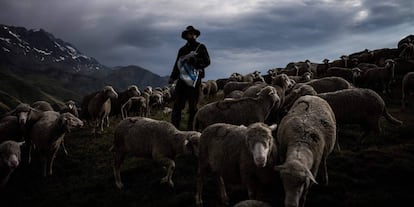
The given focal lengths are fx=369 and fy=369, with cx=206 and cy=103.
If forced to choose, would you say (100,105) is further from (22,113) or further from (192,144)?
(192,144)

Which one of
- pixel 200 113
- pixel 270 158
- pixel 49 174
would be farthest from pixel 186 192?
pixel 49 174

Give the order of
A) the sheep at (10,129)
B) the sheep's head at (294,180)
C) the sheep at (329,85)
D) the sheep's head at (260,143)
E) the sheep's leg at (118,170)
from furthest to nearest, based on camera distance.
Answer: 1. the sheep at (329,85)
2. the sheep at (10,129)
3. the sheep's leg at (118,170)
4. the sheep's head at (260,143)
5. the sheep's head at (294,180)

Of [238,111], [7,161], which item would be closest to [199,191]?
[238,111]

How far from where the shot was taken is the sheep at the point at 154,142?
1009 centimetres

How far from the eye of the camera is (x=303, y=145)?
7344mm

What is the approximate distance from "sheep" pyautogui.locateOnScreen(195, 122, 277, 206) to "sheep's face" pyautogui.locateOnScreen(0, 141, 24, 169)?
6981 millimetres

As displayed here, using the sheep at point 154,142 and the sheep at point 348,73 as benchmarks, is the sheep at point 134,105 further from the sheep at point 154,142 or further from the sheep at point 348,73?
the sheep at point 348,73

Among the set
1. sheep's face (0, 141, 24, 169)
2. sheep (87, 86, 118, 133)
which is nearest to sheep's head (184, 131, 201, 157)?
sheep's face (0, 141, 24, 169)

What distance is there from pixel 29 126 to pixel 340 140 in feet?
41.0

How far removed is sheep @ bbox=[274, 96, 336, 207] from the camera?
242 inches

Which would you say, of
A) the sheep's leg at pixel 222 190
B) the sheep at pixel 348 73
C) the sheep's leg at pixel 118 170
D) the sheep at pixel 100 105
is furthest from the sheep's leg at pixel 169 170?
the sheep at pixel 348 73

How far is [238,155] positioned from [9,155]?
27.7 feet

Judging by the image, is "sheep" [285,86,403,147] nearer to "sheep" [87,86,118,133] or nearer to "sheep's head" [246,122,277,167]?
"sheep's head" [246,122,277,167]

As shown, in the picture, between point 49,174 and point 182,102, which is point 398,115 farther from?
point 49,174
